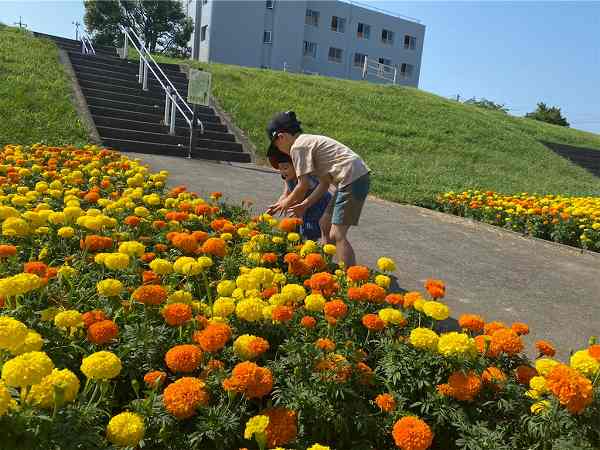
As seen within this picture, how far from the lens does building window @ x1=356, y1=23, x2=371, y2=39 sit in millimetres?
45031

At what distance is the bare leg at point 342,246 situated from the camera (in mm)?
3770

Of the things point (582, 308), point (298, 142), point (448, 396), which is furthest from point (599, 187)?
→ point (448, 396)

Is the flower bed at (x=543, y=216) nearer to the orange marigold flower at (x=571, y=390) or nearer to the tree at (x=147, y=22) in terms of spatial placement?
the orange marigold flower at (x=571, y=390)

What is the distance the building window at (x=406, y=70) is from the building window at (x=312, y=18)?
986 centimetres

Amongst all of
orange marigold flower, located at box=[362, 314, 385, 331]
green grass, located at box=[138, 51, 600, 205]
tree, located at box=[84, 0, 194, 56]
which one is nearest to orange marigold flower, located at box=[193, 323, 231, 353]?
orange marigold flower, located at box=[362, 314, 385, 331]

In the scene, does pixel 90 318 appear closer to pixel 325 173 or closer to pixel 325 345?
pixel 325 345

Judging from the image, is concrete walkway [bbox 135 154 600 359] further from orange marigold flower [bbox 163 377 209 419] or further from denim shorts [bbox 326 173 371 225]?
orange marigold flower [bbox 163 377 209 419]

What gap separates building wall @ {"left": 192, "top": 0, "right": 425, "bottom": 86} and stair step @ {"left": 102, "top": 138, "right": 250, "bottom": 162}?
28.2 m

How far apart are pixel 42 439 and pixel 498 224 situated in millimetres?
7428

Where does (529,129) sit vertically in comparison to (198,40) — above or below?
below

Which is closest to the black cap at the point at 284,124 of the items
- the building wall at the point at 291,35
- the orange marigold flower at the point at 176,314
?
the orange marigold flower at the point at 176,314

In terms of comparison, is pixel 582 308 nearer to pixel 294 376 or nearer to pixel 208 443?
pixel 294 376

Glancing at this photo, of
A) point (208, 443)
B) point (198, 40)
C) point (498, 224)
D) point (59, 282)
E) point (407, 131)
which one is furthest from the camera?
point (198, 40)

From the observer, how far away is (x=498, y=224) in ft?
25.3
